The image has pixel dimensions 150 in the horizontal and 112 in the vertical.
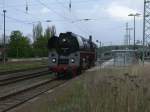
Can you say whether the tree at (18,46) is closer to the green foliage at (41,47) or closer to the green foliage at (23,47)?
the green foliage at (23,47)

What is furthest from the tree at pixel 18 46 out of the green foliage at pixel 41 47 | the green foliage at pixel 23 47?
the green foliage at pixel 41 47

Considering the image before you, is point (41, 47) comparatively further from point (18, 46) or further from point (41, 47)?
point (18, 46)

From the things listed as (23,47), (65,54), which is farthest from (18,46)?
(65,54)

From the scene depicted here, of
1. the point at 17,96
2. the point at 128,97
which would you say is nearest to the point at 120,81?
the point at 128,97

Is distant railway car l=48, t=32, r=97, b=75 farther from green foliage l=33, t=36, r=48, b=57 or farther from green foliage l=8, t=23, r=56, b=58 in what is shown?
green foliage l=33, t=36, r=48, b=57

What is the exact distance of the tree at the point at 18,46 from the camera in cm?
11098

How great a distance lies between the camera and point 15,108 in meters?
14.1

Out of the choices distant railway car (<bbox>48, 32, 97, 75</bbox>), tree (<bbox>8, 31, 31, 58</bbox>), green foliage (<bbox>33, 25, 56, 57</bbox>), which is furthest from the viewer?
green foliage (<bbox>33, 25, 56, 57</bbox>)

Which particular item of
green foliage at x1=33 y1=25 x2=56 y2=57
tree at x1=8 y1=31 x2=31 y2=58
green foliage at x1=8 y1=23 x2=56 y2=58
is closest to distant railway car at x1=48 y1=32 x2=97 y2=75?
green foliage at x1=8 y1=23 x2=56 y2=58

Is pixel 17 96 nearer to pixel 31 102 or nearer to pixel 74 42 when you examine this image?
pixel 31 102

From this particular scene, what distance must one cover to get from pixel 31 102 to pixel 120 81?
535 cm

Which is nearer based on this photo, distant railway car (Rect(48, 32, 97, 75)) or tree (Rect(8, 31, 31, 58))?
distant railway car (Rect(48, 32, 97, 75))

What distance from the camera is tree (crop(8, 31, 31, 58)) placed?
111 meters

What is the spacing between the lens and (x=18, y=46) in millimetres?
110875
